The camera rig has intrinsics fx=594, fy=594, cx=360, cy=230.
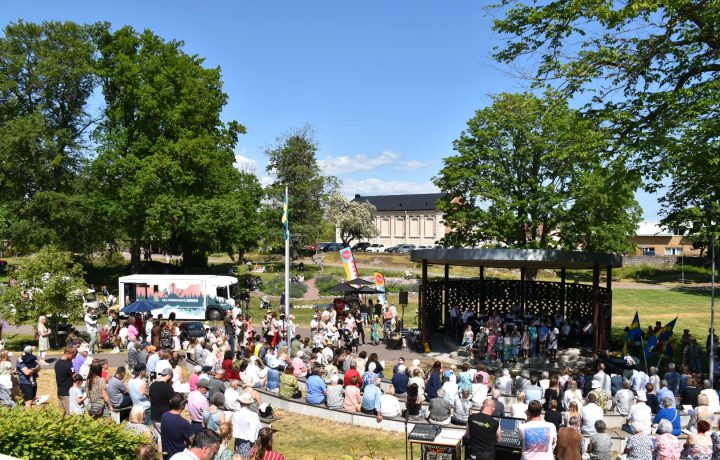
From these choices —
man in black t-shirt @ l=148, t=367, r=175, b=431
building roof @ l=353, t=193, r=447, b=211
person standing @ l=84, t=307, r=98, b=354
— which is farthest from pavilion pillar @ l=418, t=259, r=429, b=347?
building roof @ l=353, t=193, r=447, b=211

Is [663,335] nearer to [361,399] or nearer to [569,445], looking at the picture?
[361,399]

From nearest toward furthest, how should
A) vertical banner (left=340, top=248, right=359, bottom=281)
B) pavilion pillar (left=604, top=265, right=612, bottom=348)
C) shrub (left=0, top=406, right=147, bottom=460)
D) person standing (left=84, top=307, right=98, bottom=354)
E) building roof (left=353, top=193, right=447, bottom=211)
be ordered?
shrub (left=0, top=406, right=147, bottom=460), pavilion pillar (left=604, top=265, right=612, bottom=348), person standing (left=84, top=307, right=98, bottom=354), vertical banner (left=340, top=248, right=359, bottom=281), building roof (left=353, top=193, right=447, bottom=211)

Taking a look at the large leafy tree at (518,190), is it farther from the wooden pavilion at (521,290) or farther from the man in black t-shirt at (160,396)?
the man in black t-shirt at (160,396)

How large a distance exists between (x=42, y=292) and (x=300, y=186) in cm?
4472

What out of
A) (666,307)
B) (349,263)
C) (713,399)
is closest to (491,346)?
(713,399)

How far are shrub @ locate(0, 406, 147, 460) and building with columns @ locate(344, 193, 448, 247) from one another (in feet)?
286

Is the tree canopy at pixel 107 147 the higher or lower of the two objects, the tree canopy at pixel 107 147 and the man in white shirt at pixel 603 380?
the higher

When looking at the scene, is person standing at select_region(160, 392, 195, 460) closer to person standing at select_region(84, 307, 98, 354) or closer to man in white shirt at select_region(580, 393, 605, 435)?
man in white shirt at select_region(580, 393, 605, 435)

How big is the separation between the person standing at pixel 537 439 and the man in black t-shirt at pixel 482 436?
1.51 feet

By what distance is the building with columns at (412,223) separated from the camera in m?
98.8

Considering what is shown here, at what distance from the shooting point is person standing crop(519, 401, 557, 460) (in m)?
9.09

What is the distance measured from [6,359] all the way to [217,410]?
5.32m

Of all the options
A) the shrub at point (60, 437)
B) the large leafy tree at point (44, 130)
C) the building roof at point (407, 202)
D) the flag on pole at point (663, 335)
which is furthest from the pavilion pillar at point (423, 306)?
the building roof at point (407, 202)

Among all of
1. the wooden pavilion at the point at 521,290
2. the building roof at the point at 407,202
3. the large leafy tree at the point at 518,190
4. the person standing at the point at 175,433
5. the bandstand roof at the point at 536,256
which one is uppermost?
the building roof at the point at 407,202
